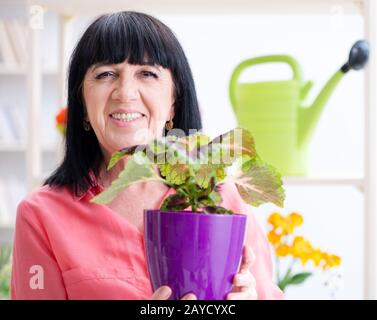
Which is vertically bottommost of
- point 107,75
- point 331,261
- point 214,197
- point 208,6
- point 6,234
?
point 6,234

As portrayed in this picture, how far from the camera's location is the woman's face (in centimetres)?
73

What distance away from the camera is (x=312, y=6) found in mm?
1333

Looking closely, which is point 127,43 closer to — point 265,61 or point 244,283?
point 244,283

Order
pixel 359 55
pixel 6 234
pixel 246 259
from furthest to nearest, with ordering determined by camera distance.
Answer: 1. pixel 6 234
2. pixel 359 55
3. pixel 246 259

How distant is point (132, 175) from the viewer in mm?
504

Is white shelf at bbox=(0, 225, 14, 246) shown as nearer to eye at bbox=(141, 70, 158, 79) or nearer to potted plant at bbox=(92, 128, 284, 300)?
eye at bbox=(141, 70, 158, 79)

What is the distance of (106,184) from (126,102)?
0.53ft

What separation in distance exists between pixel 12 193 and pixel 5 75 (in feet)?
1.95

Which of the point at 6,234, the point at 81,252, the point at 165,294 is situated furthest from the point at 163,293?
the point at 6,234

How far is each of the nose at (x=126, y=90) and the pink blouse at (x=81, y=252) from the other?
0.48 ft

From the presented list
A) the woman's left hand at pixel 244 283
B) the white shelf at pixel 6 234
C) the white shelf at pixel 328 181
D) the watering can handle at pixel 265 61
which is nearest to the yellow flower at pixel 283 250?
the white shelf at pixel 328 181

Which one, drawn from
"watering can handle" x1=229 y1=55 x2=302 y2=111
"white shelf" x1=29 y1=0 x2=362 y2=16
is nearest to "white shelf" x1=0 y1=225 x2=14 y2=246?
"white shelf" x1=29 y1=0 x2=362 y2=16

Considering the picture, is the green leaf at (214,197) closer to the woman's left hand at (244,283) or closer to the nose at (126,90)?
the woman's left hand at (244,283)
